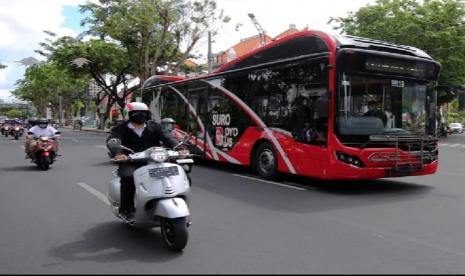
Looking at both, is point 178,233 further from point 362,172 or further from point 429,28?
point 429,28

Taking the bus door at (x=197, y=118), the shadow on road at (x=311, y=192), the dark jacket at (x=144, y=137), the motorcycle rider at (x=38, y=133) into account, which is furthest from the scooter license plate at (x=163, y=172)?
the motorcycle rider at (x=38, y=133)

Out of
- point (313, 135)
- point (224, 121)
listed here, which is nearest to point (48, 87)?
point (224, 121)

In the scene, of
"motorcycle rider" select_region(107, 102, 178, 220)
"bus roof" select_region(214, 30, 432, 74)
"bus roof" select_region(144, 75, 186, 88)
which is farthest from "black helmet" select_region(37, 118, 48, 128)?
"motorcycle rider" select_region(107, 102, 178, 220)

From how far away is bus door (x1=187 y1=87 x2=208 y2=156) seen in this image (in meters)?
14.4

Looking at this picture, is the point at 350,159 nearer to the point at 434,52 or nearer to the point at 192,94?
the point at 192,94

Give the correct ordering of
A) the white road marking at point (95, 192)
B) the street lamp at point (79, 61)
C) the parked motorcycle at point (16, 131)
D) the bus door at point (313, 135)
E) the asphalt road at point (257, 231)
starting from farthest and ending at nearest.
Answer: the street lamp at point (79, 61) < the parked motorcycle at point (16, 131) < the bus door at point (313, 135) < the white road marking at point (95, 192) < the asphalt road at point (257, 231)

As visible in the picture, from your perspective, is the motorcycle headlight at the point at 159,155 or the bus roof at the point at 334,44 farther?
the bus roof at the point at 334,44

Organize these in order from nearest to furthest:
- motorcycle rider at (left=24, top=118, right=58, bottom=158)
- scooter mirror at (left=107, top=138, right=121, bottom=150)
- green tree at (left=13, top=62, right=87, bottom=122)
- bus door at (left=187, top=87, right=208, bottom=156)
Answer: scooter mirror at (left=107, top=138, right=121, bottom=150)
motorcycle rider at (left=24, top=118, right=58, bottom=158)
bus door at (left=187, top=87, right=208, bottom=156)
green tree at (left=13, top=62, right=87, bottom=122)

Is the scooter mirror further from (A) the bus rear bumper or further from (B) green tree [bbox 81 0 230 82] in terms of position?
(B) green tree [bbox 81 0 230 82]

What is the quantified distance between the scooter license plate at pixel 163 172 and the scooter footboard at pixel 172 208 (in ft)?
0.94

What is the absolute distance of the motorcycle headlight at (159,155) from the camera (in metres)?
5.50

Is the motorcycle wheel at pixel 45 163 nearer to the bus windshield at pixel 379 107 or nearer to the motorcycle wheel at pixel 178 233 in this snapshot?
the bus windshield at pixel 379 107

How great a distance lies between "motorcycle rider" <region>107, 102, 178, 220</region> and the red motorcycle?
8183mm

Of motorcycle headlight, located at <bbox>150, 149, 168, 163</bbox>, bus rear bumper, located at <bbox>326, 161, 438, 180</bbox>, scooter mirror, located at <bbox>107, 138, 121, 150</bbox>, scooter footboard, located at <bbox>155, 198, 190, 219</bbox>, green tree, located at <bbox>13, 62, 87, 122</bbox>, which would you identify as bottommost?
bus rear bumper, located at <bbox>326, 161, 438, 180</bbox>
